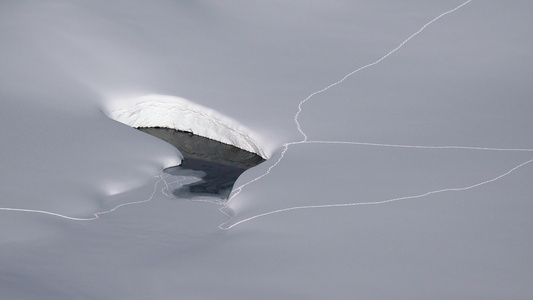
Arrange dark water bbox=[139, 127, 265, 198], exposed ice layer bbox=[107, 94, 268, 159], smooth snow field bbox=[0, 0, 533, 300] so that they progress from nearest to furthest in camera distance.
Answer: smooth snow field bbox=[0, 0, 533, 300]
dark water bbox=[139, 127, 265, 198]
exposed ice layer bbox=[107, 94, 268, 159]

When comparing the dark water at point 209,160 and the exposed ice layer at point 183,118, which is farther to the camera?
the exposed ice layer at point 183,118

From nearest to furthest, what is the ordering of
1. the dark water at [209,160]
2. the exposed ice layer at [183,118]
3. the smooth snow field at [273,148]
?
1. the smooth snow field at [273,148]
2. the dark water at [209,160]
3. the exposed ice layer at [183,118]

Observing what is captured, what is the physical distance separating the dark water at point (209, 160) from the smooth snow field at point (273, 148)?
0.09ft

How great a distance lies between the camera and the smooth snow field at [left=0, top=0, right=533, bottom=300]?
166 centimetres

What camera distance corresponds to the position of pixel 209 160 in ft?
7.13

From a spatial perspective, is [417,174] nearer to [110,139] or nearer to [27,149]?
[110,139]

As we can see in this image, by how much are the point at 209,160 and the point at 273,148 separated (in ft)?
0.63

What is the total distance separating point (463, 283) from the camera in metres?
1.63

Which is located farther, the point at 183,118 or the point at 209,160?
the point at 183,118

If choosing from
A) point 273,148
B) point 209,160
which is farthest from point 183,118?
point 273,148

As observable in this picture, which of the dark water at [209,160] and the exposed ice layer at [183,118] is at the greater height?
the exposed ice layer at [183,118]

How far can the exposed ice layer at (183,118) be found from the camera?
2.24m

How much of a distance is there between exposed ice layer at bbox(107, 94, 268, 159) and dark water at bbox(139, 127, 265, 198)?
2cm

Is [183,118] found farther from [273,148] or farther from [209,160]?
[273,148]
